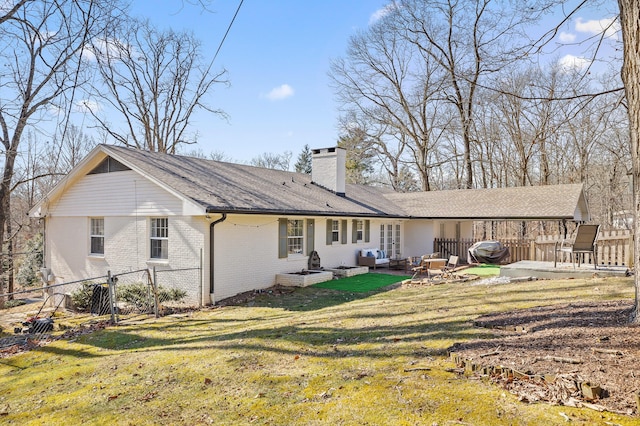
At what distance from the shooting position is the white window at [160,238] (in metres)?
13.4

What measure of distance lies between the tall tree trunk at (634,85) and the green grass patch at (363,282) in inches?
345

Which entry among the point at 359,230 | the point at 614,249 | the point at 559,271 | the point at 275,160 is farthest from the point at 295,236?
the point at 275,160

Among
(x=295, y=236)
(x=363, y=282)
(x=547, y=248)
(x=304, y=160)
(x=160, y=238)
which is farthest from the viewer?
(x=304, y=160)

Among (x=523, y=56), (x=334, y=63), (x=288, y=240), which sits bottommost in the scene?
(x=288, y=240)

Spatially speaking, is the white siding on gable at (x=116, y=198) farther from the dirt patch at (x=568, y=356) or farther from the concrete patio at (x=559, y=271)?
the concrete patio at (x=559, y=271)

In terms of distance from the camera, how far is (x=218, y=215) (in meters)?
12.2

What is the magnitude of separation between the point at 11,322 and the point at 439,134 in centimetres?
2865

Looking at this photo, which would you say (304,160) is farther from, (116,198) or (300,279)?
(300,279)

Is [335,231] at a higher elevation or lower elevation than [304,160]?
lower

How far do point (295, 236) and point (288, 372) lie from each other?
402 inches

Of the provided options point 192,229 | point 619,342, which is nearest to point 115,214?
point 192,229

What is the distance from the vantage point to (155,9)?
15.3ft

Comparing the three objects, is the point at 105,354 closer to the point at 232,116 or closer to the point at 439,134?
the point at 232,116

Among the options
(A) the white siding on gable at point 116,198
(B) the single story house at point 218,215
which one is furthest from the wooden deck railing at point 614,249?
(A) the white siding on gable at point 116,198
